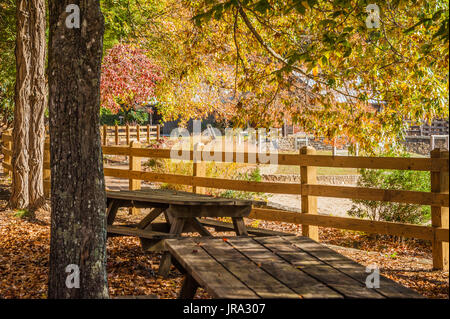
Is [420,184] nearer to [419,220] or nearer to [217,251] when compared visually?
[419,220]

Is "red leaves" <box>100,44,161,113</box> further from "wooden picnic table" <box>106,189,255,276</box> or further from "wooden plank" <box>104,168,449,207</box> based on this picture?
"wooden picnic table" <box>106,189,255,276</box>

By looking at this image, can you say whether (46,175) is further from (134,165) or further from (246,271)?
(246,271)

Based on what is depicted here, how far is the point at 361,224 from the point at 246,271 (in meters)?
3.88

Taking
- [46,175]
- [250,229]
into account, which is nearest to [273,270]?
[250,229]

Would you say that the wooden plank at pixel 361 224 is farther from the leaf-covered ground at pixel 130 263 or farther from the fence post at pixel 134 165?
the fence post at pixel 134 165

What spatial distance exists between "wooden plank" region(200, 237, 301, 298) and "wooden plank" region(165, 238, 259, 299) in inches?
1.7

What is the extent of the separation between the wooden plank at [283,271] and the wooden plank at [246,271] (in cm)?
5

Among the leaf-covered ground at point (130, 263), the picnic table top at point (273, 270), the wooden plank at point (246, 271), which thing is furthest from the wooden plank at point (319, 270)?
the leaf-covered ground at point (130, 263)

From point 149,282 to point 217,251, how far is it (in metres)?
2.00

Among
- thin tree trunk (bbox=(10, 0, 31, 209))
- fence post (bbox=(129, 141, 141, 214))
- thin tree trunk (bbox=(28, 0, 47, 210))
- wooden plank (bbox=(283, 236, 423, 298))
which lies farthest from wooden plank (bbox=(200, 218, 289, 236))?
thin tree trunk (bbox=(10, 0, 31, 209))

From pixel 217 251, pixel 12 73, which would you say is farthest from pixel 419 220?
pixel 12 73

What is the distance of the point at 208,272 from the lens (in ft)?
9.95

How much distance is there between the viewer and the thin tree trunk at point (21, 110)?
9000 millimetres
